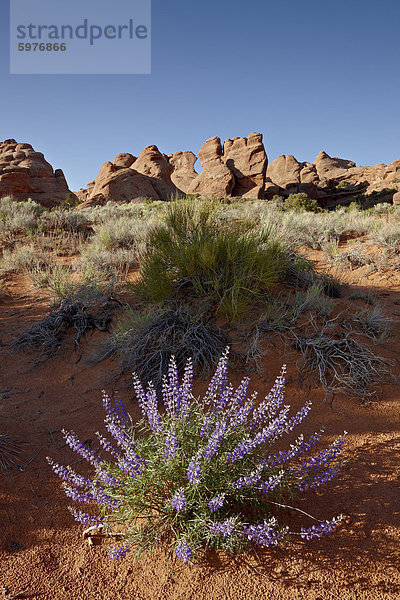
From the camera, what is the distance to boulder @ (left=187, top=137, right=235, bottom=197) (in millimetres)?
44062

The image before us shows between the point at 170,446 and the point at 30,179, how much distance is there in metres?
41.5

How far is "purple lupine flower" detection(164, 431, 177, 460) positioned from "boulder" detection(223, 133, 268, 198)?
44439 millimetres

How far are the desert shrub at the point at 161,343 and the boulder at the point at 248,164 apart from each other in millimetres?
42085

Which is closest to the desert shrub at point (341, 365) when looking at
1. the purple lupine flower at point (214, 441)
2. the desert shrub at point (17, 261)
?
the purple lupine flower at point (214, 441)

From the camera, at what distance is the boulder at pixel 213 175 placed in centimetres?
4406

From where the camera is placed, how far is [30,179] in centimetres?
3706

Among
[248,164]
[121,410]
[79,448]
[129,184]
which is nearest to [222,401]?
[121,410]

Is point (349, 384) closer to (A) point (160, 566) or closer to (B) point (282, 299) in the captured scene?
(B) point (282, 299)

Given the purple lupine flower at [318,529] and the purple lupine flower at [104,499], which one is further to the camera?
the purple lupine flower at [104,499]

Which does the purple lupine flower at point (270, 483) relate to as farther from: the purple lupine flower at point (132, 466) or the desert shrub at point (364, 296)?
the desert shrub at point (364, 296)

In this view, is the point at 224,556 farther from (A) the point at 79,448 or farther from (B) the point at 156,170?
(B) the point at 156,170

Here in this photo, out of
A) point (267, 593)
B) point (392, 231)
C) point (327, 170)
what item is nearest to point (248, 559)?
point (267, 593)

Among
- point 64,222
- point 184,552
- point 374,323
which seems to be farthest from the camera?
point 64,222

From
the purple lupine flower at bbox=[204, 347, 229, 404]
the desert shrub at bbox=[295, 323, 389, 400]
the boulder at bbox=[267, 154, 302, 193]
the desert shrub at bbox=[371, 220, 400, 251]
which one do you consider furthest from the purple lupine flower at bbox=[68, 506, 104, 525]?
the boulder at bbox=[267, 154, 302, 193]
